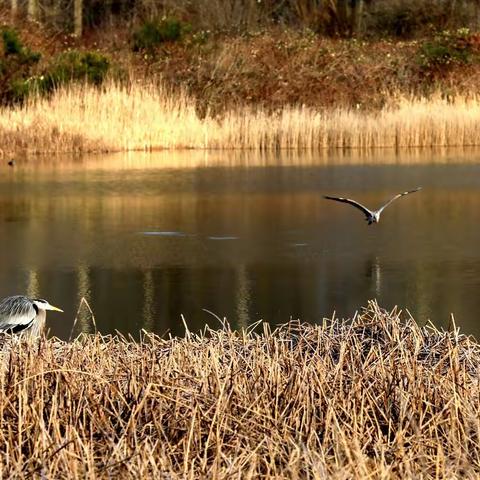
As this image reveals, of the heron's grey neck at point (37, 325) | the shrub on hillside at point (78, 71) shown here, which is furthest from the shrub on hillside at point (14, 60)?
the heron's grey neck at point (37, 325)

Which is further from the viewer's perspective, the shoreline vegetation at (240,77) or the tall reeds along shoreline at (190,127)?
the shoreline vegetation at (240,77)

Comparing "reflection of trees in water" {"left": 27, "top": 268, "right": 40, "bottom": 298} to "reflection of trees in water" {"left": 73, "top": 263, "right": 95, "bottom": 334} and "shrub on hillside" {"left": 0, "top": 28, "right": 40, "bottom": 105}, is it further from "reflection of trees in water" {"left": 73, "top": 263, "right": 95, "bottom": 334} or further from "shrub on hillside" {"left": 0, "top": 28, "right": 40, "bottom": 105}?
"shrub on hillside" {"left": 0, "top": 28, "right": 40, "bottom": 105}

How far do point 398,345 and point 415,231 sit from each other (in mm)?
6209

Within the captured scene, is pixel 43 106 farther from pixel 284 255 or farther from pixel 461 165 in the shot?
pixel 284 255

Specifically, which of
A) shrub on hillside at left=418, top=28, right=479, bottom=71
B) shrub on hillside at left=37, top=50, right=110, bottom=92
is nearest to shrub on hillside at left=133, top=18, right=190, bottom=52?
shrub on hillside at left=37, top=50, right=110, bottom=92

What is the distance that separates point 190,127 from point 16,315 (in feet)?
47.2

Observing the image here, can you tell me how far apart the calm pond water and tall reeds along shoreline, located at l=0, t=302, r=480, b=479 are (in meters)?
1.80

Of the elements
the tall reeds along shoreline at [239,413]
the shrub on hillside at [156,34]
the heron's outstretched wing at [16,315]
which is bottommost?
the tall reeds along shoreline at [239,413]

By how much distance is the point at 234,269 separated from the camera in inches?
339

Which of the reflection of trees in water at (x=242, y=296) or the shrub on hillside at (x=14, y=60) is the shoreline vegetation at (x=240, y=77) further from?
the reflection of trees in water at (x=242, y=296)

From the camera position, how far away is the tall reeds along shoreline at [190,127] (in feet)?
61.0

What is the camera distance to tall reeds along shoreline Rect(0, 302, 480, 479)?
354 centimetres

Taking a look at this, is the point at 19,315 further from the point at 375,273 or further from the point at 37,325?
the point at 375,273

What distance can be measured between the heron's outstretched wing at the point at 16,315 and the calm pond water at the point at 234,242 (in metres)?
1.08
